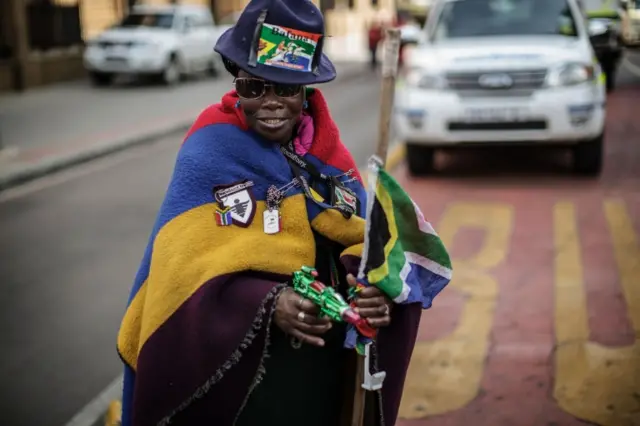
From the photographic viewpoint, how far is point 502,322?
536 centimetres

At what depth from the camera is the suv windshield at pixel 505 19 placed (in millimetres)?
9984

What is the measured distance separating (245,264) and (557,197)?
695 centimetres

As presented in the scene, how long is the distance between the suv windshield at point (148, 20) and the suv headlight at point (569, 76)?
14222 mm

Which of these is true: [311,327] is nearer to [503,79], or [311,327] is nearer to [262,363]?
[262,363]

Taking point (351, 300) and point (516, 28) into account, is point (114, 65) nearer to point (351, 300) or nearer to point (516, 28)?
point (516, 28)

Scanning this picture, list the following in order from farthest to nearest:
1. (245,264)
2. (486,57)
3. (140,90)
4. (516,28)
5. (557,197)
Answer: (140,90)
(516,28)
(486,57)
(557,197)
(245,264)

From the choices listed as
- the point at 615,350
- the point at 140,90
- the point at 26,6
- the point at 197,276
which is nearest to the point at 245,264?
the point at 197,276

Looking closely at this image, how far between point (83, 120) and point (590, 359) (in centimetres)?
1202

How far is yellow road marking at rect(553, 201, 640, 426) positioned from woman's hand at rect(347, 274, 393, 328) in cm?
236

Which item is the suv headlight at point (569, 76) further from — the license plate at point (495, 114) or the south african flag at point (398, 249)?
the south african flag at point (398, 249)

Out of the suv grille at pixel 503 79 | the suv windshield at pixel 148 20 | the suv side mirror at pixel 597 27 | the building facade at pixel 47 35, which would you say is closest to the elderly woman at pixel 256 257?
the suv grille at pixel 503 79

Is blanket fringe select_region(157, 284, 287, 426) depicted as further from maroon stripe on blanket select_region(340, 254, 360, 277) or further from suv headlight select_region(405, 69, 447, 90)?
suv headlight select_region(405, 69, 447, 90)

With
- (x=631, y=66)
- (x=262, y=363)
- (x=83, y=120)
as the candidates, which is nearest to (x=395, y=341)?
(x=262, y=363)

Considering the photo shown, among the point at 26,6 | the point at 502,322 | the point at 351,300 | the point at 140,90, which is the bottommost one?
the point at 140,90
